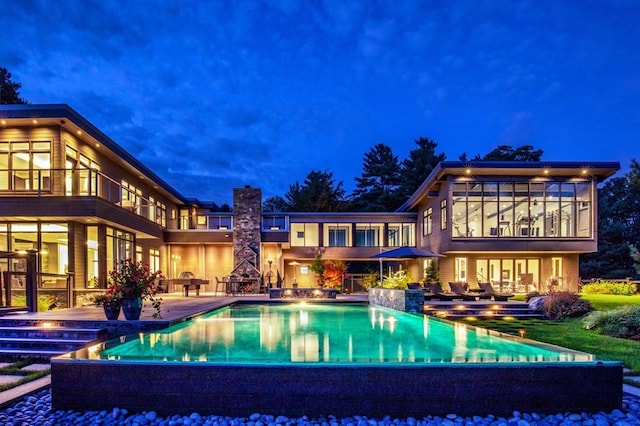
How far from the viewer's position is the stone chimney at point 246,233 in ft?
63.6

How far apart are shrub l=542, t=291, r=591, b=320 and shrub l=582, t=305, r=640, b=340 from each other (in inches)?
70.1

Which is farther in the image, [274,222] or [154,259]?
[274,222]

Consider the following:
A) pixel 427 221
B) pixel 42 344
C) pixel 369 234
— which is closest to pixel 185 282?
pixel 42 344

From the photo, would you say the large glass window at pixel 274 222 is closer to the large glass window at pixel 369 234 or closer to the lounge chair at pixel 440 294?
the large glass window at pixel 369 234

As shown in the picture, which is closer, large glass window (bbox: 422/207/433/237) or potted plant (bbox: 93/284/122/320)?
potted plant (bbox: 93/284/122/320)

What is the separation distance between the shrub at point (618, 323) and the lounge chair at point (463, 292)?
4336 millimetres

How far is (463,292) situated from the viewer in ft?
51.4

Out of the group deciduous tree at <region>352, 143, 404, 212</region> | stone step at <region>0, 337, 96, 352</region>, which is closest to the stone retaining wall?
stone step at <region>0, 337, 96, 352</region>

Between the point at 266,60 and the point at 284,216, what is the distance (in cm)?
3751

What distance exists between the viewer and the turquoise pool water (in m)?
4.54

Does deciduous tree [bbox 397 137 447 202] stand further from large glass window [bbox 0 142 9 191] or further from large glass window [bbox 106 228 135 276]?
large glass window [bbox 0 142 9 191]

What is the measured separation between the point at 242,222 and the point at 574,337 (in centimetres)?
1479

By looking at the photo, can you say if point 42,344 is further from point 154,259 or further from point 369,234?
point 369,234

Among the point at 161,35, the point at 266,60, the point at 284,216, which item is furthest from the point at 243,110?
the point at 284,216
